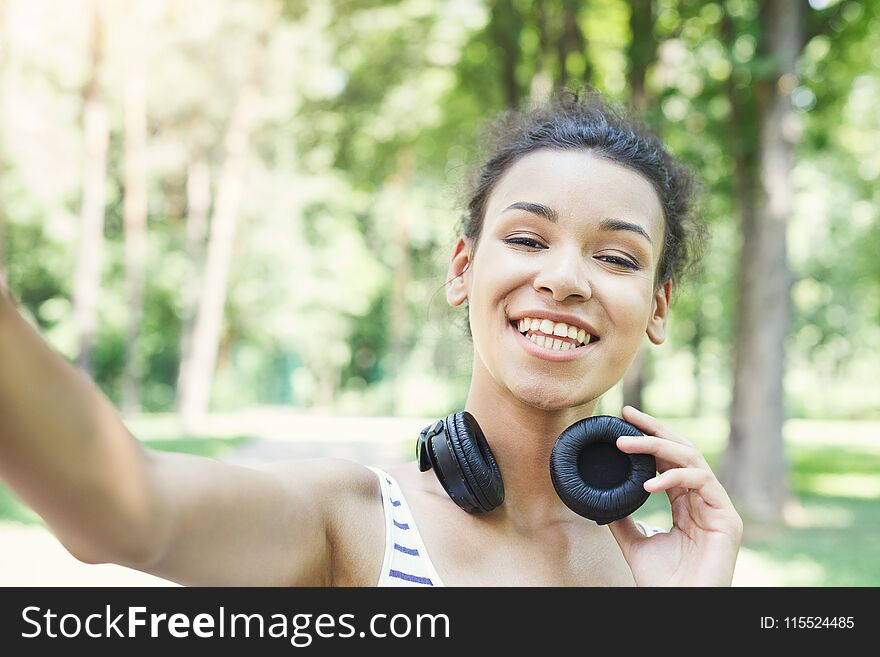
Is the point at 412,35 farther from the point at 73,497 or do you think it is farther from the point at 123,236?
the point at 73,497

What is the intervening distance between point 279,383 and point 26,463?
145 feet

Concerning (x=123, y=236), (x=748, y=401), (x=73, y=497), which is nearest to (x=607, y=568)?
(x=73, y=497)

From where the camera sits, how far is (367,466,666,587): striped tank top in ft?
5.97

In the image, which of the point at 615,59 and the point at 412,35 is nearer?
the point at 615,59

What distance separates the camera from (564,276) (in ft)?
6.28

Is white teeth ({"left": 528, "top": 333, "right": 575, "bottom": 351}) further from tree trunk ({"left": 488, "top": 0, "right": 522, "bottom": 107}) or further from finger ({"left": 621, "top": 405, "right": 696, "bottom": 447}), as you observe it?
tree trunk ({"left": 488, "top": 0, "right": 522, "bottom": 107})

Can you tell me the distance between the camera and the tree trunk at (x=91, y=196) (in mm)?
17438

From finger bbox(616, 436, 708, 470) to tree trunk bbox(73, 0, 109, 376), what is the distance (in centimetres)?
1751

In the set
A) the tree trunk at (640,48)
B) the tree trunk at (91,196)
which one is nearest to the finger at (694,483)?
the tree trunk at (640,48)

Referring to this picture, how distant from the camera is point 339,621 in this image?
1870 mm

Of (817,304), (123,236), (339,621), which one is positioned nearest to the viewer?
(339,621)

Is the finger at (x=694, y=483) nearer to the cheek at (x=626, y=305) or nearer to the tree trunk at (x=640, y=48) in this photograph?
the cheek at (x=626, y=305)

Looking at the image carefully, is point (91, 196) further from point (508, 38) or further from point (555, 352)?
point (555, 352)

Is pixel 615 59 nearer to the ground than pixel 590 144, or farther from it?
farther from it
